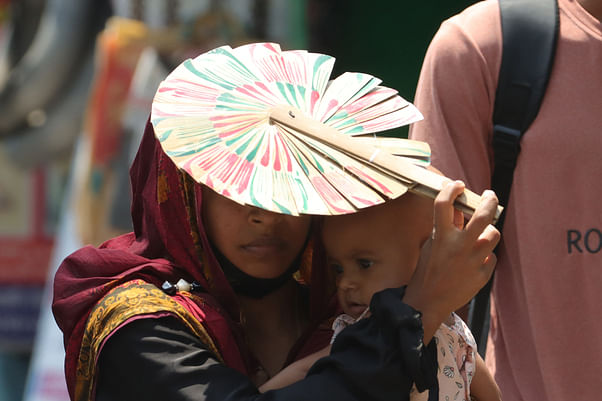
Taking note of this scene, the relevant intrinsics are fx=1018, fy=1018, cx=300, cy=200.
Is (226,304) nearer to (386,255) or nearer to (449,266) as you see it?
(386,255)

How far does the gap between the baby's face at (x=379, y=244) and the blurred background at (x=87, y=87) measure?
3529mm

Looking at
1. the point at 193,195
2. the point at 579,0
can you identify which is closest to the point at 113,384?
the point at 193,195

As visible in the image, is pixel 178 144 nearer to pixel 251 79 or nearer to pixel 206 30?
pixel 251 79

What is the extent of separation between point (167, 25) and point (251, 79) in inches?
149

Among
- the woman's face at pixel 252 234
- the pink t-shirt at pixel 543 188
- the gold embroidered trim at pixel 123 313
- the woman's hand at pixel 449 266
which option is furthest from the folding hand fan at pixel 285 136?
the pink t-shirt at pixel 543 188

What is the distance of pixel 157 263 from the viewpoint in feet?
6.15

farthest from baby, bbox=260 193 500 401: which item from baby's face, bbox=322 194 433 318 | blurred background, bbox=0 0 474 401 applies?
blurred background, bbox=0 0 474 401

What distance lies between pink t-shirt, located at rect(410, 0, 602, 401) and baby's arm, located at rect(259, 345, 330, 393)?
642 mm

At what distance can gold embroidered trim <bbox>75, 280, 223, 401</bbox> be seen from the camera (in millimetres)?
1724

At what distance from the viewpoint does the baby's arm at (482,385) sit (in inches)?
74.5

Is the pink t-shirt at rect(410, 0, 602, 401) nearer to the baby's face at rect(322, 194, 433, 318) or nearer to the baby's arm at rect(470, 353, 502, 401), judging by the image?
the baby's arm at rect(470, 353, 502, 401)

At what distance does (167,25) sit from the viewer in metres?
5.46

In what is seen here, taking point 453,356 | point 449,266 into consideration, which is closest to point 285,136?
point 449,266

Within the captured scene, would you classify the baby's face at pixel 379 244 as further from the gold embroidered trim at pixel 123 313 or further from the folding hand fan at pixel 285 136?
the gold embroidered trim at pixel 123 313
